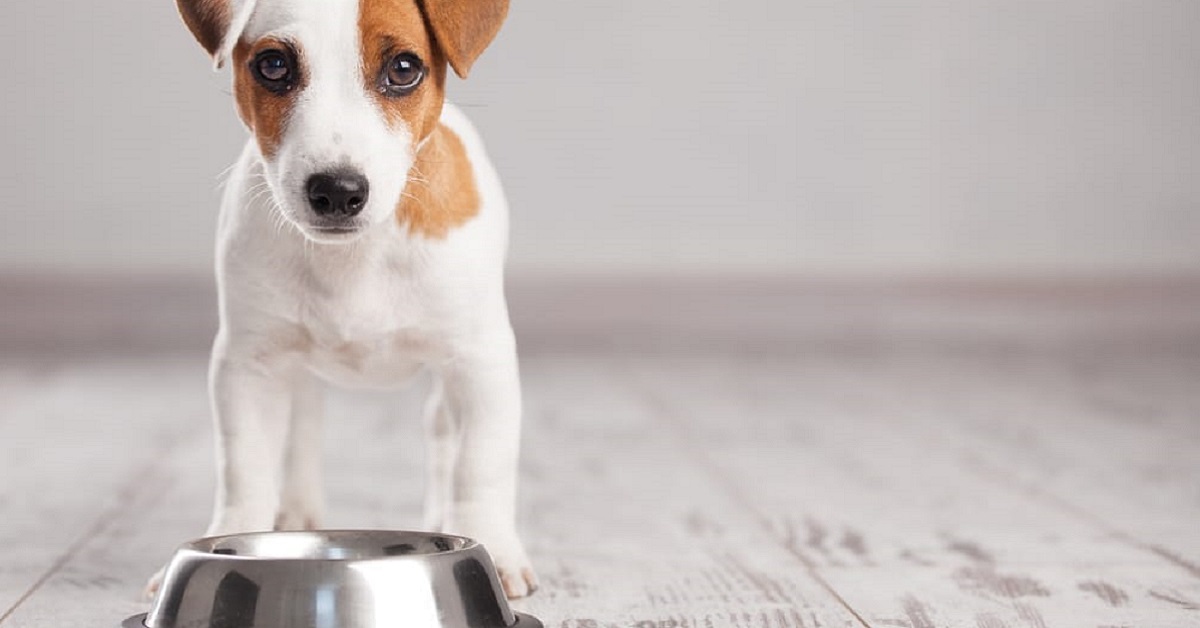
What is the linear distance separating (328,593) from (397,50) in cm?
46

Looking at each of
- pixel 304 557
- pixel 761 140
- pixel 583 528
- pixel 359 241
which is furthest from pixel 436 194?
pixel 761 140

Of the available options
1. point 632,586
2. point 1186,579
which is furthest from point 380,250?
point 1186,579

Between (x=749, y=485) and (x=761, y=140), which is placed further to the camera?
(x=761, y=140)

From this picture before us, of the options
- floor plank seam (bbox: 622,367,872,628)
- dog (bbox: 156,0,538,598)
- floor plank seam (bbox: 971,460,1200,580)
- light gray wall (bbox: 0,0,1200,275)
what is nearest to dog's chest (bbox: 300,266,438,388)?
dog (bbox: 156,0,538,598)

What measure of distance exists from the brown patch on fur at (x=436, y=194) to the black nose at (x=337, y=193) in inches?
5.0

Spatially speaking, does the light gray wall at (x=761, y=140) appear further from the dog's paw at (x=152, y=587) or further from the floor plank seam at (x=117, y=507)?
the dog's paw at (x=152, y=587)

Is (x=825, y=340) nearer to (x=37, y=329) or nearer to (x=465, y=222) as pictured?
(x=37, y=329)

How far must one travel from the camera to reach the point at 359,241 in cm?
142

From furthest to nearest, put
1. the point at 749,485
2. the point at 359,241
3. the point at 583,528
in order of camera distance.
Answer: the point at 749,485
the point at 583,528
the point at 359,241

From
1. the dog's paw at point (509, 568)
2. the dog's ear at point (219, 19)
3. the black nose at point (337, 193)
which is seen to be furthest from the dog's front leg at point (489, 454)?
the dog's ear at point (219, 19)

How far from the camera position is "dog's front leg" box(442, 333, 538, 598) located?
4.83 ft

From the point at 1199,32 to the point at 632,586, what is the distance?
3.21 meters

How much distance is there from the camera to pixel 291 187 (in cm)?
129

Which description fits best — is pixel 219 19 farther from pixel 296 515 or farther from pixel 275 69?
pixel 296 515
